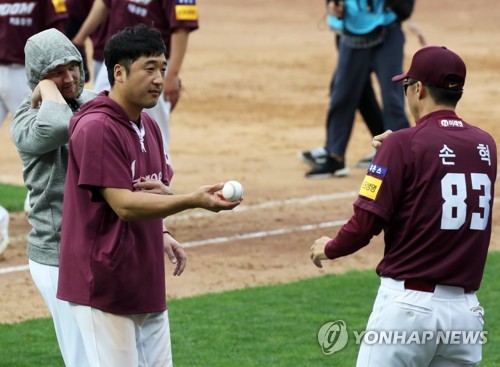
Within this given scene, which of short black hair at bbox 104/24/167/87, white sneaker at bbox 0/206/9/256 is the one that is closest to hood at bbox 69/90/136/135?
short black hair at bbox 104/24/167/87

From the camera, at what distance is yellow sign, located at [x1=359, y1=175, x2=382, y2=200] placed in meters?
4.39

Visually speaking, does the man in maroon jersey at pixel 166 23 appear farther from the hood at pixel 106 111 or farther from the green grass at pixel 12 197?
the hood at pixel 106 111

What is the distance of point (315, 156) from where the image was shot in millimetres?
12383

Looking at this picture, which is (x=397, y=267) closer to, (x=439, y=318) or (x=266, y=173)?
(x=439, y=318)

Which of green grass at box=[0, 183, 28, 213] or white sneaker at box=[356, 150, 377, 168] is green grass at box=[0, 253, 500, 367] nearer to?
green grass at box=[0, 183, 28, 213]

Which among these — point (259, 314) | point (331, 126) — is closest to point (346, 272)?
point (259, 314)

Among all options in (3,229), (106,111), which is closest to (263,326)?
(3,229)

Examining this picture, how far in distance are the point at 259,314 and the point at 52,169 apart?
2724mm

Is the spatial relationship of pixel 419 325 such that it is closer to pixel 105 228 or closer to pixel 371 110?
pixel 105 228

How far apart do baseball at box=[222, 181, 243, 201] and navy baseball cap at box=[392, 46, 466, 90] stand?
0.87m

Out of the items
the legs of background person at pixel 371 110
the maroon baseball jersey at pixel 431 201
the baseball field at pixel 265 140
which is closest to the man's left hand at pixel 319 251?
the maroon baseball jersey at pixel 431 201

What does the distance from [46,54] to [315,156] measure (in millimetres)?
7379

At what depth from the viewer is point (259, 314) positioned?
754cm

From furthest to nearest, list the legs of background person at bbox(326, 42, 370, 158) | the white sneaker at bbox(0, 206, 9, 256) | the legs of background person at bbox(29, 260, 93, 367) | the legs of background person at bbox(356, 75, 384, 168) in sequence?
the legs of background person at bbox(356, 75, 384, 168) < the legs of background person at bbox(326, 42, 370, 158) < the white sneaker at bbox(0, 206, 9, 256) < the legs of background person at bbox(29, 260, 93, 367)
